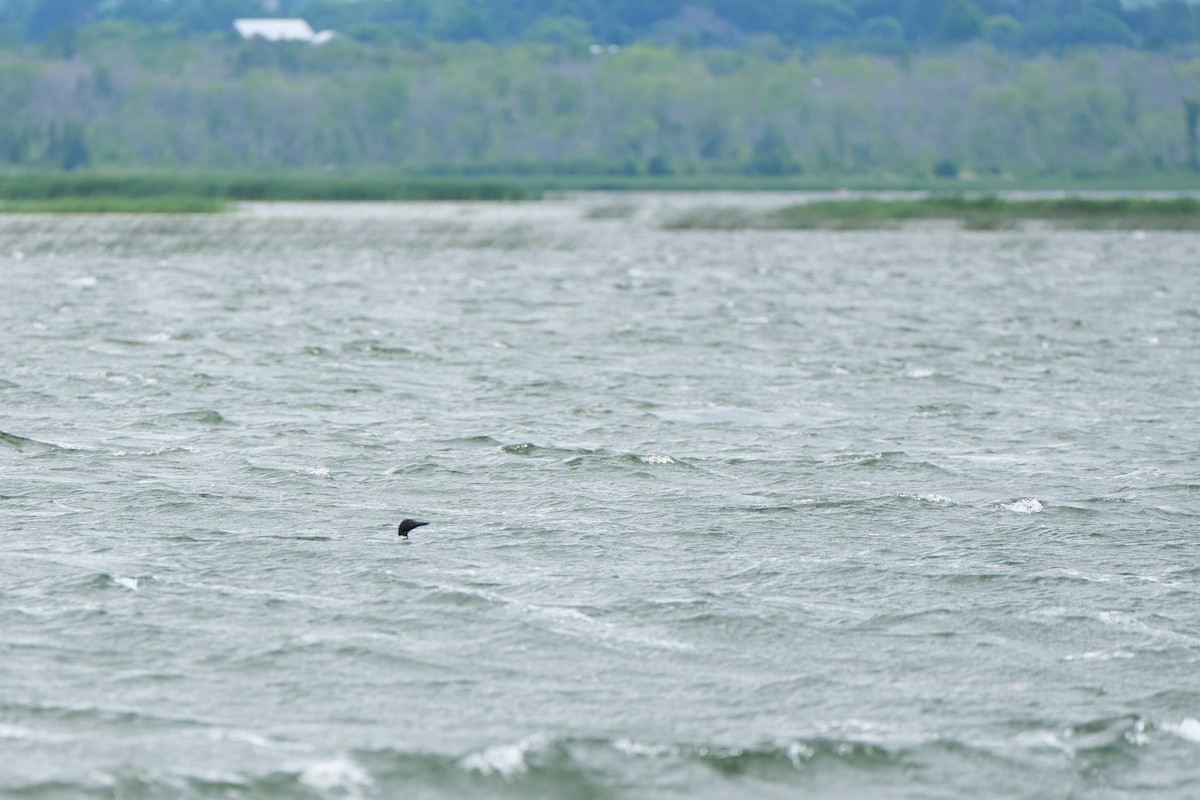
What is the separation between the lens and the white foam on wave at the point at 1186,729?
33.0 feet

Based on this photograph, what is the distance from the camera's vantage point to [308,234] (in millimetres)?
66375

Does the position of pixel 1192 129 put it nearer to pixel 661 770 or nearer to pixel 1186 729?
pixel 1186 729

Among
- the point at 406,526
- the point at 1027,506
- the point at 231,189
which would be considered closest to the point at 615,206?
the point at 231,189

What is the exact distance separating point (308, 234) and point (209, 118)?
105 metres

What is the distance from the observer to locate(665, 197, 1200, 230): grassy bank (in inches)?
3046

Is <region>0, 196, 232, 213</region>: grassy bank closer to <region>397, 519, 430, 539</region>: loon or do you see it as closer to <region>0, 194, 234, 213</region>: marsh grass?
<region>0, 194, 234, 213</region>: marsh grass

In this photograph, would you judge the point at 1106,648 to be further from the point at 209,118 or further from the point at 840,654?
the point at 209,118

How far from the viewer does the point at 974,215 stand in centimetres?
8162

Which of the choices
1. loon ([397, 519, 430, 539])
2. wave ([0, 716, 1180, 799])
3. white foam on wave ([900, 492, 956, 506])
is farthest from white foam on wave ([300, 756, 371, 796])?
white foam on wave ([900, 492, 956, 506])

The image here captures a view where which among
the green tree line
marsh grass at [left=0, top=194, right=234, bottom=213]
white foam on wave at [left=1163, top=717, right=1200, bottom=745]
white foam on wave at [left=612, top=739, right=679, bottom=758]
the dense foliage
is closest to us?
white foam on wave at [left=612, top=739, right=679, bottom=758]

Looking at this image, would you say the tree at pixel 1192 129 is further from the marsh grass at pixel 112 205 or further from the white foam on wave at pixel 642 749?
the white foam on wave at pixel 642 749

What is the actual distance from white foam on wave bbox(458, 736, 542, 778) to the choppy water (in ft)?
0.08

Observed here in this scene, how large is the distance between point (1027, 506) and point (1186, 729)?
5.94 metres

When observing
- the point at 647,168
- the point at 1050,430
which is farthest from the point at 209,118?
the point at 1050,430
